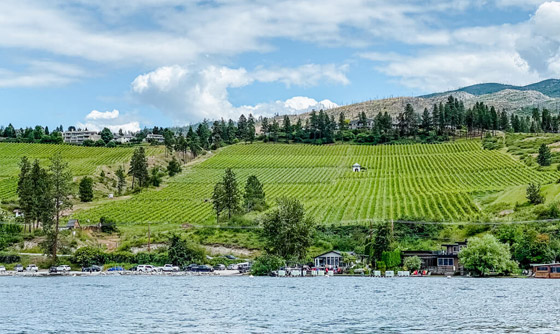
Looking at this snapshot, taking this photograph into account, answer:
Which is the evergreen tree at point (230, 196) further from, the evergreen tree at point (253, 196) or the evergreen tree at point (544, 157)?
the evergreen tree at point (544, 157)

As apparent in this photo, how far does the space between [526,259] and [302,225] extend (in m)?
33.8

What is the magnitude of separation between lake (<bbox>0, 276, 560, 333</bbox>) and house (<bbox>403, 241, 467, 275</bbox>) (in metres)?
25.1

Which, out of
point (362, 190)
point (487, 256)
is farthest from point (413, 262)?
point (362, 190)

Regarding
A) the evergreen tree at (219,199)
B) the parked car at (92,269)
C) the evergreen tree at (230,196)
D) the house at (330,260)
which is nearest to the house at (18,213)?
the parked car at (92,269)

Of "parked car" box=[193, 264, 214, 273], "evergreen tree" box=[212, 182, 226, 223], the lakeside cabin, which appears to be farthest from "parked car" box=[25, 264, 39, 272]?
the lakeside cabin

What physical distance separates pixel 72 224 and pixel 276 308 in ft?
268

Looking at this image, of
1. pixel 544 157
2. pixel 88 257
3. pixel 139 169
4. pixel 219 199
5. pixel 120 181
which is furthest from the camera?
pixel 139 169

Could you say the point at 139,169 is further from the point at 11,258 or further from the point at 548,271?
the point at 548,271

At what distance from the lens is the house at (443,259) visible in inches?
4156

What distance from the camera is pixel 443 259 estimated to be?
106250 mm

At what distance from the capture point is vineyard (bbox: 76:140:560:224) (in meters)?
138

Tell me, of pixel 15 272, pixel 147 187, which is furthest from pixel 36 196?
pixel 147 187

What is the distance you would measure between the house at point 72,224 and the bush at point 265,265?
3956 centimetres

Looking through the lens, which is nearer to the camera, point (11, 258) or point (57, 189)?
point (57, 189)
